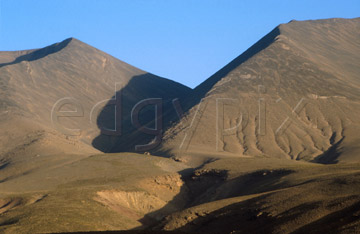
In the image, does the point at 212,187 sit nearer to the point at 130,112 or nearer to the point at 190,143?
the point at 190,143

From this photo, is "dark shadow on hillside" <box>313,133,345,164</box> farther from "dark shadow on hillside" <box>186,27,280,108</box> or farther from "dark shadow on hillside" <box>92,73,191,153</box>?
"dark shadow on hillside" <box>186,27,280,108</box>

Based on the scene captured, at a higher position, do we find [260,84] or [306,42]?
[306,42]

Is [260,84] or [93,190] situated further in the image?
[260,84]

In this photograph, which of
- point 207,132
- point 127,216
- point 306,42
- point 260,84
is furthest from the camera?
point 306,42

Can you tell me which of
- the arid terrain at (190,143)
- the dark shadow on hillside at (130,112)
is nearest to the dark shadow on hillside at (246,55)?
the arid terrain at (190,143)

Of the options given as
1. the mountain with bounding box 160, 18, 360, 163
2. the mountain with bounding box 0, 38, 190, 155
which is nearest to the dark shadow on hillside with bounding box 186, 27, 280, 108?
the mountain with bounding box 160, 18, 360, 163

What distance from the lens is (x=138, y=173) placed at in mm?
60344

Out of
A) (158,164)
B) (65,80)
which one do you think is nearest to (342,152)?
(158,164)

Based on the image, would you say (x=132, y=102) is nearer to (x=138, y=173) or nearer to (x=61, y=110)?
(x=61, y=110)

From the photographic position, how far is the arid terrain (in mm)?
35594

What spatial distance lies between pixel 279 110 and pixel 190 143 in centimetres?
2304

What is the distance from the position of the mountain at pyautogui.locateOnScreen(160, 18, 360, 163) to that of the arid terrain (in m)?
0.34

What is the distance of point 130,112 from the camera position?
486 feet

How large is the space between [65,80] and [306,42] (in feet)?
215
